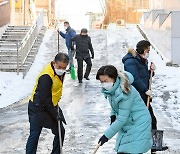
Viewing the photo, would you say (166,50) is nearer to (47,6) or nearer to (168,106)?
(168,106)

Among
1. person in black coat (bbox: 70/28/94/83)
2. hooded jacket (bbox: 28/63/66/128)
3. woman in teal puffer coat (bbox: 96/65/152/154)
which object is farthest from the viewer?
person in black coat (bbox: 70/28/94/83)

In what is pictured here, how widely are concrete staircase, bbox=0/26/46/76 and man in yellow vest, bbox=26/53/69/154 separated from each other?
30.7ft

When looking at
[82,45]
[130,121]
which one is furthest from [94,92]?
[130,121]

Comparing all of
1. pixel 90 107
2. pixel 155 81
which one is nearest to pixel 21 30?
pixel 155 81

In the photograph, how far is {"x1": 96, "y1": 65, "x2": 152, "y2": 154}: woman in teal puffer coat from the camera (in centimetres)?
499

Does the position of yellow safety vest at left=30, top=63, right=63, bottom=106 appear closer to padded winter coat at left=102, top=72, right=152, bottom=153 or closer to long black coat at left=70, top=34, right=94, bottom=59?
padded winter coat at left=102, top=72, right=152, bottom=153

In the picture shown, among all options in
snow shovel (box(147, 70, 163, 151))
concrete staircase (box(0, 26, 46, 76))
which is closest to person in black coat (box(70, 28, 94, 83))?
concrete staircase (box(0, 26, 46, 76))

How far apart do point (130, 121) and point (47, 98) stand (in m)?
1.67

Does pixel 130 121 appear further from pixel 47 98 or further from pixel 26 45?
pixel 26 45

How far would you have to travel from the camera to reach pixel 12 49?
770 inches

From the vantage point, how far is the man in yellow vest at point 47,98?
6.40m

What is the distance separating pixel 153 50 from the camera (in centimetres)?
1961

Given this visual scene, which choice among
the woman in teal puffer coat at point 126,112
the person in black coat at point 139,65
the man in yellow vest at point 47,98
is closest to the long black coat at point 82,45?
the person in black coat at point 139,65

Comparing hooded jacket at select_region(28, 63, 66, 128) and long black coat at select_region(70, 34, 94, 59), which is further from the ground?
long black coat at select_region(70, 34, 94, 59)
